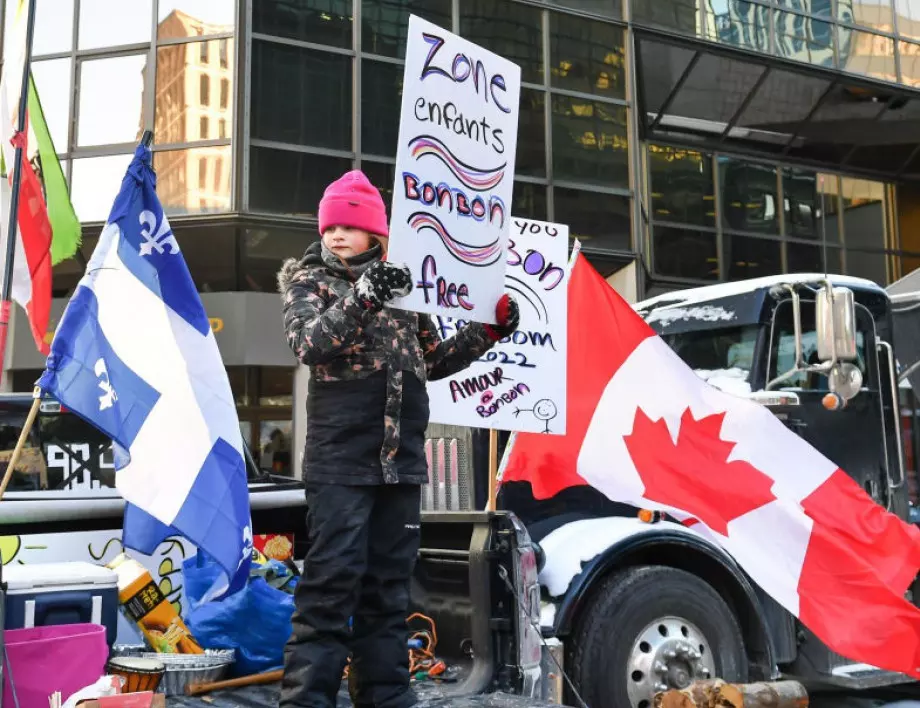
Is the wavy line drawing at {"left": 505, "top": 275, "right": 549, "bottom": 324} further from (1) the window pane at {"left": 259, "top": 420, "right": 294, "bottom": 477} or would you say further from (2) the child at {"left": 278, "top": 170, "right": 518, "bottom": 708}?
(1) the window pane at {"left": 259, "top": 420, "right": 294, "bottom": 477}

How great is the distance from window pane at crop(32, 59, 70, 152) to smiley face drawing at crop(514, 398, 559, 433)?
12.7 metres

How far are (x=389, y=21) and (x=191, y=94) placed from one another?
336cm

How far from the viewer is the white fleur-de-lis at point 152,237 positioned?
3.84 m

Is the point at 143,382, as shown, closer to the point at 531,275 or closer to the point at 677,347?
the point at 531,275

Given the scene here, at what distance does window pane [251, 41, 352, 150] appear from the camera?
49.7 feet

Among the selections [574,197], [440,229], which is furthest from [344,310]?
[574,197]

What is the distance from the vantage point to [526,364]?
197 inches

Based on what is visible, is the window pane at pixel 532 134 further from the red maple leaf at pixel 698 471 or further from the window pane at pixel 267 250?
the red maple leaf at pixel 698 471

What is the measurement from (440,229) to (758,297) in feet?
8.91

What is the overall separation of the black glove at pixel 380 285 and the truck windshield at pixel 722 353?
294cm

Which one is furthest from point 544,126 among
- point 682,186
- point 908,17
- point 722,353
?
point 722,353

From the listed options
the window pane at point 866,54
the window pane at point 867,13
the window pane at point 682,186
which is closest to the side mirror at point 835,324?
the window pane at point 682,186

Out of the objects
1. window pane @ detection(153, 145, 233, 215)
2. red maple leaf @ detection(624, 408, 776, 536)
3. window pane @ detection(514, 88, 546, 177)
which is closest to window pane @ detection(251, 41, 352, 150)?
window pane @ detection(153, 145, 233, 215)

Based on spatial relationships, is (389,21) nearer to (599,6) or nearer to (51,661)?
(599,6)
